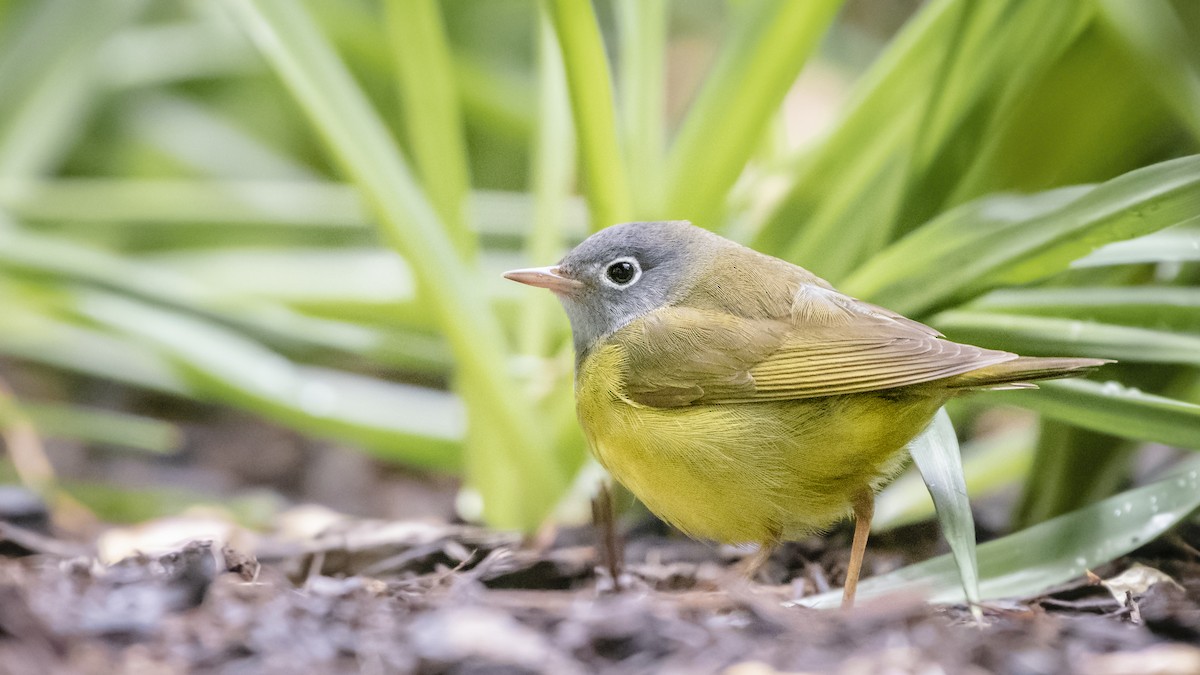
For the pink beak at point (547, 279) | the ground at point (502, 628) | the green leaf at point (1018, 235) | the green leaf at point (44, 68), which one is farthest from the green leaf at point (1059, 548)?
the green leaf at point (44, 68)

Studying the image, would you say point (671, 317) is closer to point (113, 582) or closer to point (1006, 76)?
point (1006, 76)

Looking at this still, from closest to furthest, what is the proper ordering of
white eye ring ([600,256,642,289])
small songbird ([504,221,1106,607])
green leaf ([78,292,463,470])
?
small songbird ([504,221,1106,607])
white eye ring ([600,256,642,289])
green leaf ([78,292,463,470])

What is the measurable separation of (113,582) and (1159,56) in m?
2.34

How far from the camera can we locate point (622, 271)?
8.64 feet

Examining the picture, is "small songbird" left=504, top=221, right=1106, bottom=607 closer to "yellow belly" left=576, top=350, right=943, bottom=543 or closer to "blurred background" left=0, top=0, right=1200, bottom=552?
"yellow belly" left=576, top=350, right=943, bottom=543

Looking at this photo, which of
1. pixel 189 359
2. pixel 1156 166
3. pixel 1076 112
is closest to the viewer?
pixel 1156 166

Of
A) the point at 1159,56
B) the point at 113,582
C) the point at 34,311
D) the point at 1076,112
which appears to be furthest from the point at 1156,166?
the point at 34,311

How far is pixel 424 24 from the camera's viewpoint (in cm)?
A: 290

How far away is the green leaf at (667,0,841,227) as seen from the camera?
2.51 metres

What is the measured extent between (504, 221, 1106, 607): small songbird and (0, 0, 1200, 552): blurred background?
0.27 metres

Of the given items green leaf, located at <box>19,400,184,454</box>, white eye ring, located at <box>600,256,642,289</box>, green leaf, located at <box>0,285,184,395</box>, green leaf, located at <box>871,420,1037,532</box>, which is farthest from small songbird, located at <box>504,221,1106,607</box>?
green leaf, located at <box>0,285,184,395</box>

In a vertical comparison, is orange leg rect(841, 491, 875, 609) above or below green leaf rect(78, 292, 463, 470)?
below

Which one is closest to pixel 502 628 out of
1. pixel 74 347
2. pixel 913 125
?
pixel 913 125

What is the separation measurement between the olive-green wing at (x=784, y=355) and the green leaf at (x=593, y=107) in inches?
15.4
